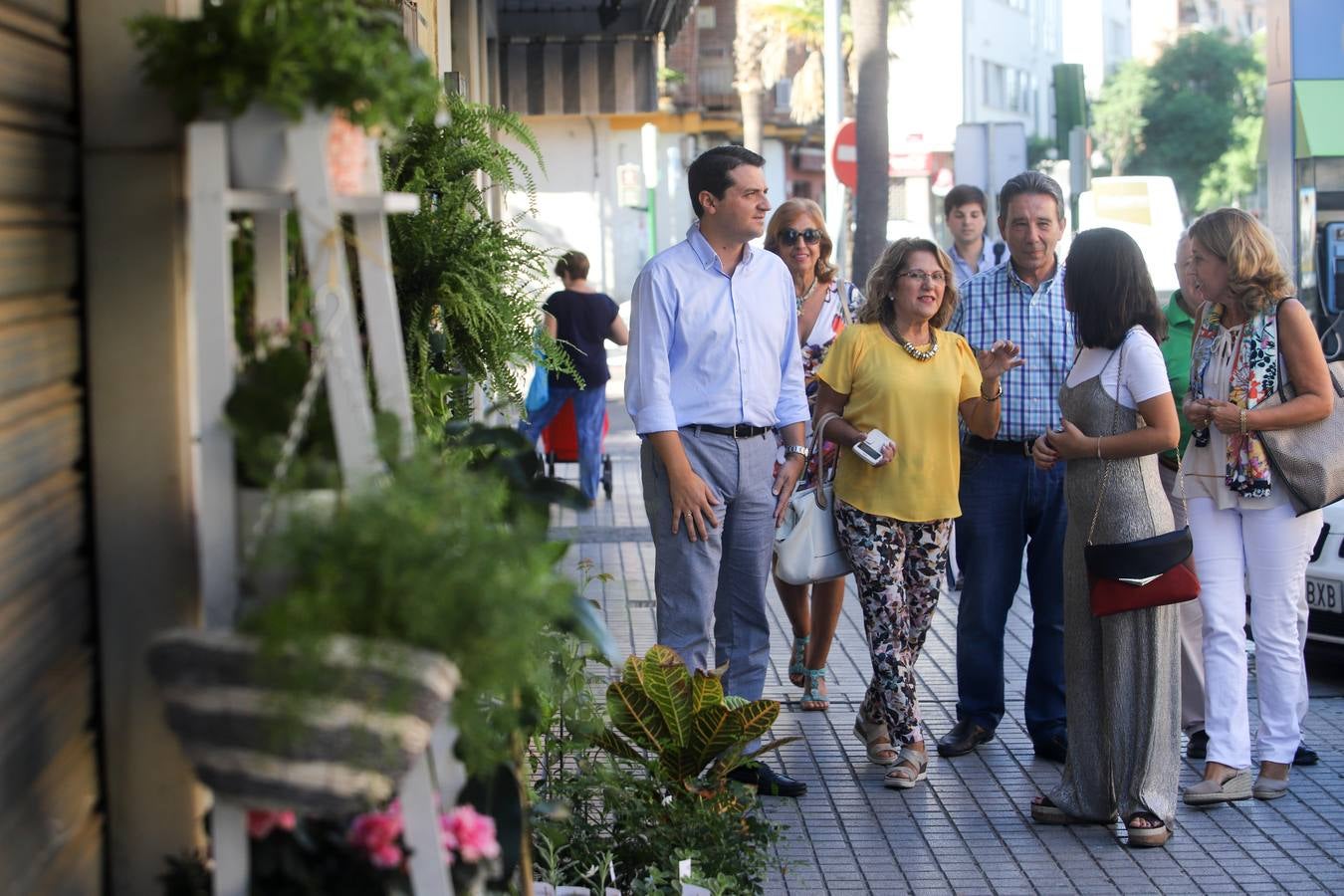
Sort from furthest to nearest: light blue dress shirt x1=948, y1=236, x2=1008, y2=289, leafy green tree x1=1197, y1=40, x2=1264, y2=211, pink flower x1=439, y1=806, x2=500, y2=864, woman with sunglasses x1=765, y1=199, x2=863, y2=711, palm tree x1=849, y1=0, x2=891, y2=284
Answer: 1. leafy green tree x1=1197, y1=40, x2=1264, y2=211
2. palm tree x1=849, y1=0, x2=891, y2=284
3. light blue dress shirt x1=948, y1=236, x2=1008, y2=289
4. woman with sunglasses x1=765, y1=199, x2=863, y2=711
5. pink flower x1=439, y1=806, x2=500, y2=864

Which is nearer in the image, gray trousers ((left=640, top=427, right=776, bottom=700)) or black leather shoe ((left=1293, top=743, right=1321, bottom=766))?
gray trousers ((left=640, top=427, right=776, bottom=700))

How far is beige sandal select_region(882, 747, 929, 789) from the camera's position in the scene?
586 cm

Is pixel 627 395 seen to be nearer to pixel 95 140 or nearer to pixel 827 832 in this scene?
pixel 827 832

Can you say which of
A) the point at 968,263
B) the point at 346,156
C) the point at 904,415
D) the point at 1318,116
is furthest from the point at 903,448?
the point at 1318,116

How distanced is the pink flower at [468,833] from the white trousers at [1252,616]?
372 cm

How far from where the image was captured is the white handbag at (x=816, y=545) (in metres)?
6.29

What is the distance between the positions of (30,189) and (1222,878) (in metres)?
3.93

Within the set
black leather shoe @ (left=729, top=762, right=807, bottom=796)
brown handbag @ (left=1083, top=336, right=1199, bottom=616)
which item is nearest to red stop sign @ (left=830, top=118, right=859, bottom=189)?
black leather shoe @ (left=729, top=762, right=807, bottom=796)

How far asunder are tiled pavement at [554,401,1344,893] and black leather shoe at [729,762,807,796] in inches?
1.8

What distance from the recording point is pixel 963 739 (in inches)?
248

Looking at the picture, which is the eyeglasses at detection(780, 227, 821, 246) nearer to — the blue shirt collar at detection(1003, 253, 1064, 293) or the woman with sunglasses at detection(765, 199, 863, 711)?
the woman with sunglasses at detection(765, 199, 863, 711)

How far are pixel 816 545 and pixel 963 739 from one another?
0.90 metres

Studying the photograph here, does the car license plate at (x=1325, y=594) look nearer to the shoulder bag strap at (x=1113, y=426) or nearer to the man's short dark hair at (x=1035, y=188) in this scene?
the man's short dark hair at (x=1035, y=188)

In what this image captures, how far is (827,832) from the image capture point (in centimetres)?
543
